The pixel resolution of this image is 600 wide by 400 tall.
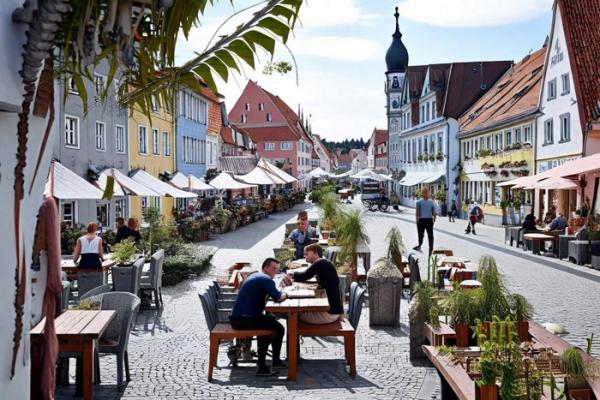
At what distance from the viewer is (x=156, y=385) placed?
723 centimetres

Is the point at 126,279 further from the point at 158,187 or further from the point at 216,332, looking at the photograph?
the point at 158,187

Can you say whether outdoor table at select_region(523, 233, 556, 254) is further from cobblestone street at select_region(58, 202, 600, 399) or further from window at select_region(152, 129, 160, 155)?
window at select_region(152, 129, 160, 155)

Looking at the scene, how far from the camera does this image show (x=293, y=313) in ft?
25.4

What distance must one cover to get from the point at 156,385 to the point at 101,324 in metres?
1.02

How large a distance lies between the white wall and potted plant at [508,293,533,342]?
65.8 ft

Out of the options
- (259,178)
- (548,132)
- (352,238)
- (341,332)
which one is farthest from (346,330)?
(259,178)

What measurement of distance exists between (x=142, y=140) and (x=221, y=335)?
2286 cm

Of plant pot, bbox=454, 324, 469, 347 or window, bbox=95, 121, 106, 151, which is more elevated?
window, bbox=95, 121, 106, 151

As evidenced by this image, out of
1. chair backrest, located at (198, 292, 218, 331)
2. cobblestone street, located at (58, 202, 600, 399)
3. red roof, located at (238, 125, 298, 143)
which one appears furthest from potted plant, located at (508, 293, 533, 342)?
red roof, located at (238, 125, 298, 143)

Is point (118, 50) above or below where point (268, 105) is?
below

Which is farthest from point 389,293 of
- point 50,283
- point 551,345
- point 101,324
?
point 50,283

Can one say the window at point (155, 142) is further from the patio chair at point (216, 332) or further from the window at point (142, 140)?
the patio chair at point (216, 332)

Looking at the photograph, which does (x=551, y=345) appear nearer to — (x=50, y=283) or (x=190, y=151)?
(x=50, y=283)

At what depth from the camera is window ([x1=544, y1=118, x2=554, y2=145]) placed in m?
28.5
